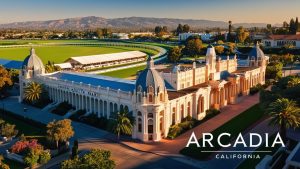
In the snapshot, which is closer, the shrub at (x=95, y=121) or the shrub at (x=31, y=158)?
the shrub at (x=31, y=158)

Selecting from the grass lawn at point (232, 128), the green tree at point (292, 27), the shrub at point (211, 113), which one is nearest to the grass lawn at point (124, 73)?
the shrub at point (211, 113)

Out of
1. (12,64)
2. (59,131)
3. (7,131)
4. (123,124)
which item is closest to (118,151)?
(123,124)

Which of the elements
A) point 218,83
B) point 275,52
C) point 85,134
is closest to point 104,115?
point 85,134

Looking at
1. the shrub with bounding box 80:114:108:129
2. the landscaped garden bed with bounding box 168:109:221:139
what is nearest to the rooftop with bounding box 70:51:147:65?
the shrub with bounding box 80:114:108:129

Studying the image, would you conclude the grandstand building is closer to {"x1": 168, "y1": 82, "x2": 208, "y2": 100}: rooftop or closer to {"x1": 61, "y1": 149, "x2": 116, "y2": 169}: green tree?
{"x1": 168, "y1": 82, "x2": 208, "y2": 100}: rooftop

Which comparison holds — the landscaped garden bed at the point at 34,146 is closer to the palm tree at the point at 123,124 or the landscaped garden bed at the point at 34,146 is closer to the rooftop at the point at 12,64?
the palm tree at the point at 123,124
